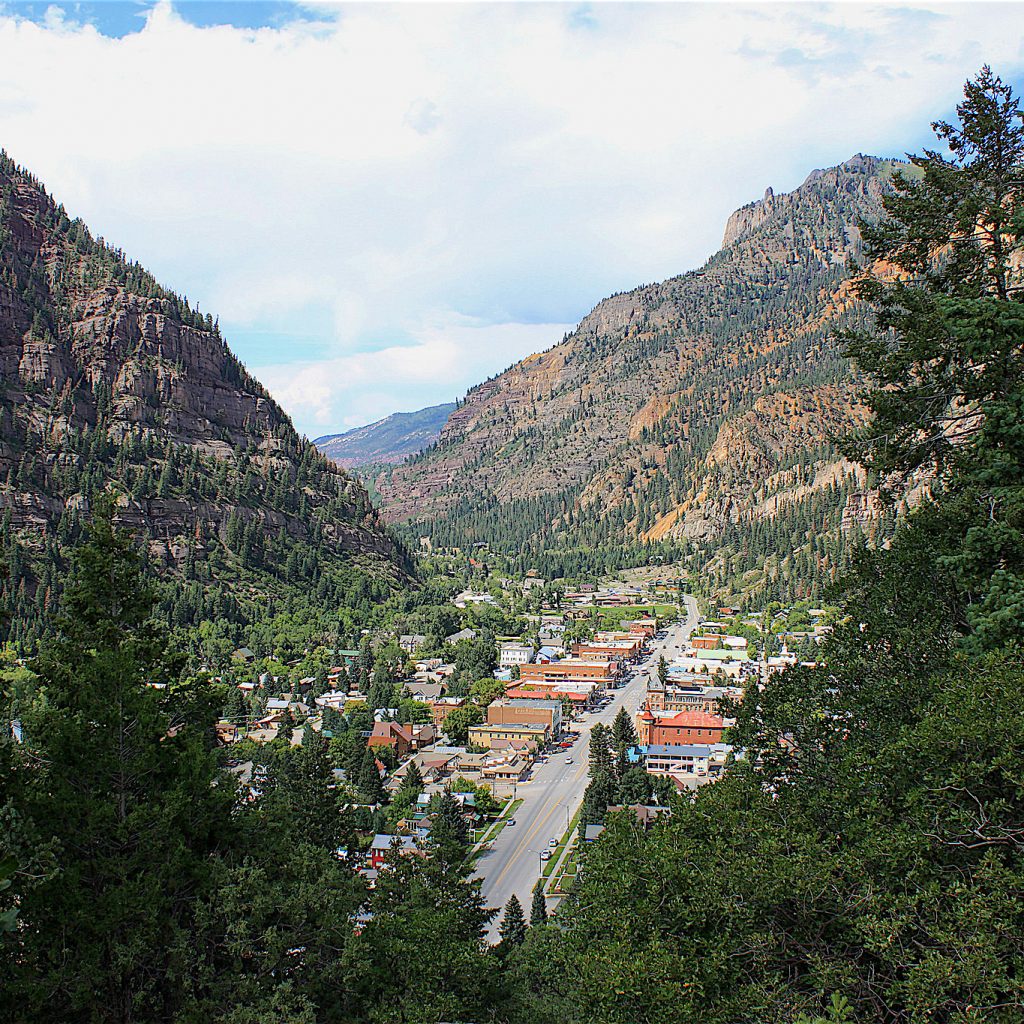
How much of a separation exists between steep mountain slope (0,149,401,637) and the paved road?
39.1 meters

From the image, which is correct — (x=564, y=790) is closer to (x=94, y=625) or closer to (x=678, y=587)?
(x=94, y=625)

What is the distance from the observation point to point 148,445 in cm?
9719

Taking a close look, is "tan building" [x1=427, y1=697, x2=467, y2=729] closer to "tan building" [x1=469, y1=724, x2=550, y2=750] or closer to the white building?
"tan building" [x1=469, y1=724, x2=550, y2=750]

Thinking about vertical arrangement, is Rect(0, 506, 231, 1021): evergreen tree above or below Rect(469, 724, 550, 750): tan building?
above

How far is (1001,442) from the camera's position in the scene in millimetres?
11008

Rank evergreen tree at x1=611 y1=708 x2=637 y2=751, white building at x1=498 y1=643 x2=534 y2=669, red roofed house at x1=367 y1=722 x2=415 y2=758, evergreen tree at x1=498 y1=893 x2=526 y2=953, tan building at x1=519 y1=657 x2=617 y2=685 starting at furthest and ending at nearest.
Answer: white building at x1=498 y1=643 x2=534 y2=669 → tan building at x1=519 y1=657 x2=617 y2=685 → red roofed house at x1=367 y1=722 x2=415 y2=758 → evergreen tree at x1=611 y1=708 x2=637 y2=751 → evergreen tree at x1=498 y1=893 x2=526 y2=953

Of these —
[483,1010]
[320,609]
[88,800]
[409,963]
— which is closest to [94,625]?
[88,800]

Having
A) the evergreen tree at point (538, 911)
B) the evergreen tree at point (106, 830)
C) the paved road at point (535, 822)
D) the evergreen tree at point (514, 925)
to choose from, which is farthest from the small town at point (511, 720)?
the evergreen tree at point (106, 830)

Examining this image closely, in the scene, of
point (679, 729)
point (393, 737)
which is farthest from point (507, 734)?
point (679, 729)

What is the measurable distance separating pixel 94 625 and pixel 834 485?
424 ft

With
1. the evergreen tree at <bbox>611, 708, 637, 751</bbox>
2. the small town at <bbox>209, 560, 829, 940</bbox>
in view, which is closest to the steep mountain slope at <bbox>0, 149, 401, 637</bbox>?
the small town at <bbox>209, 560, 829, 940</bbox>

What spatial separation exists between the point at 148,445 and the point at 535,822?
75.7 meters

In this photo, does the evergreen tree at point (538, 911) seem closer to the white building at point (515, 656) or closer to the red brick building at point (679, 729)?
the red brick building at point (679, 729)

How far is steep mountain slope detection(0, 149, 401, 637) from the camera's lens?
3228 inches
